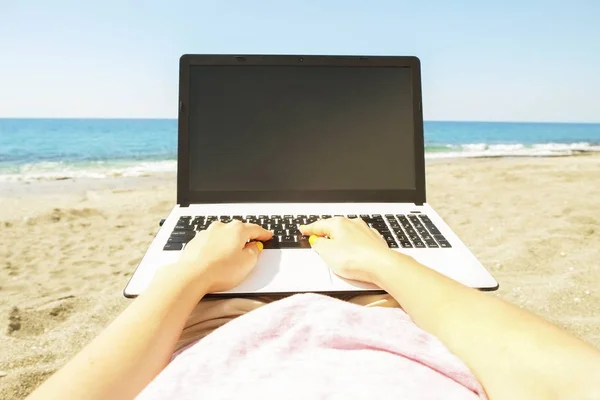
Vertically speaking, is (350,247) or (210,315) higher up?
(350,247)

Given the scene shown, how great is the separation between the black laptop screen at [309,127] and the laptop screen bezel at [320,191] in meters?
0.02

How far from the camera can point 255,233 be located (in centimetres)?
148

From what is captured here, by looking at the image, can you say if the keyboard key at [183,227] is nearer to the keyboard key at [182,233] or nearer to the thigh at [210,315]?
the keyboard key at [182,233]

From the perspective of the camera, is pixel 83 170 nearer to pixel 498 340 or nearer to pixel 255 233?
pixel 255 233

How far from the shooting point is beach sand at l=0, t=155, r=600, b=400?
2.58 meters

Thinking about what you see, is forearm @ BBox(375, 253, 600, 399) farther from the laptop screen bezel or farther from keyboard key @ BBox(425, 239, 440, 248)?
the laptop screen bezel

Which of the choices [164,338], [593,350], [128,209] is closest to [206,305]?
[164,338]

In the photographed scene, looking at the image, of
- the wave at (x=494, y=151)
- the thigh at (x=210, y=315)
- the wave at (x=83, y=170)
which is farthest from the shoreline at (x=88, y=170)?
the thigh at (x=210, y=315)

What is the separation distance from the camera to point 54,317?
2844 millimetres

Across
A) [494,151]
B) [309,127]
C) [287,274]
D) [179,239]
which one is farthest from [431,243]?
[494,151]

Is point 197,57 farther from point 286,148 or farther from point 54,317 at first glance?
point 54,317

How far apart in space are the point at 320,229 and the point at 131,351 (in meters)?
0.83

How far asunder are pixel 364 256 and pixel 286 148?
82 centimetres

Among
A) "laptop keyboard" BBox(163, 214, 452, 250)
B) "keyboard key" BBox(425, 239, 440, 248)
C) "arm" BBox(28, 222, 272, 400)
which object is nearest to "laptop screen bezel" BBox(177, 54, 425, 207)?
"laptop keyboard" BBox(163, 214, 452, 250)
